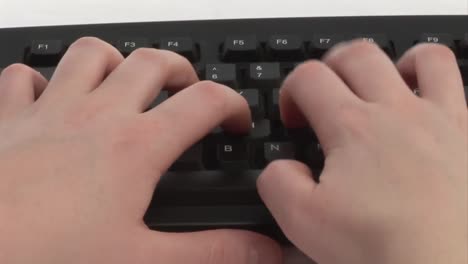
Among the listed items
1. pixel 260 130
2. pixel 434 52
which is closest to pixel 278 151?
A: pixel 260 130

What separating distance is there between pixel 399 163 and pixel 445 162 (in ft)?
0.11

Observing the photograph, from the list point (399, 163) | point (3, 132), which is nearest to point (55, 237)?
point (3, 132)

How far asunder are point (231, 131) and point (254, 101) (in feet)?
0.09

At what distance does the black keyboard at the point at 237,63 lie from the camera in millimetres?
476

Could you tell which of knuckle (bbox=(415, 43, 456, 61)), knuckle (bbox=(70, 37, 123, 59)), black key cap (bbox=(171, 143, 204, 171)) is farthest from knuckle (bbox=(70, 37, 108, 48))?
knuckle (bbox=(415, 43, 456, 61))

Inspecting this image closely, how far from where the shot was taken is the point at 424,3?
0.65 metres

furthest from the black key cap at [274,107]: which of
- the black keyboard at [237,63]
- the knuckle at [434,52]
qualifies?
the knuckle at [434,52]

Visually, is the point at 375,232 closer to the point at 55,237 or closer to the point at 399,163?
the point at 399,163

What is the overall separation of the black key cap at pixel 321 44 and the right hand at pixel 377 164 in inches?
1.0

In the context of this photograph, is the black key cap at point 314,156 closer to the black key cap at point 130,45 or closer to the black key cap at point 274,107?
the black key cap at point 274,107

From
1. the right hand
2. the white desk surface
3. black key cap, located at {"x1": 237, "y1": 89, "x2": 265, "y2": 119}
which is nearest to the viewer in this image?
the right hand

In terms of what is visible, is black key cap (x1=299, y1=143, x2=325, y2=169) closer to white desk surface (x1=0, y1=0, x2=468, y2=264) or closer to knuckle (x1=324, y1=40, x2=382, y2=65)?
knuckle (x1=324, y1=40, x2=382, y2=65)

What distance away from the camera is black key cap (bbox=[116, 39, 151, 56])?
0.54 meters

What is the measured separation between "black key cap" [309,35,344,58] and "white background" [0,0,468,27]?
0.37ft
